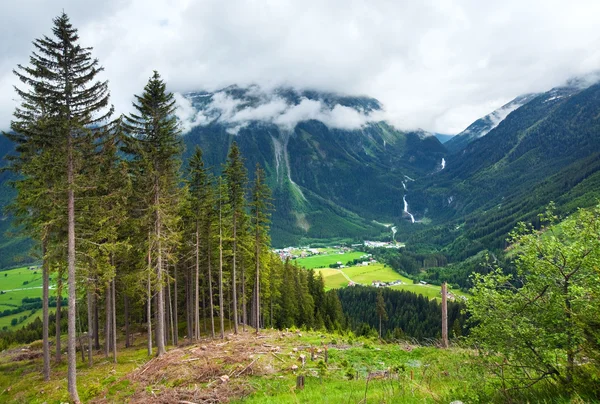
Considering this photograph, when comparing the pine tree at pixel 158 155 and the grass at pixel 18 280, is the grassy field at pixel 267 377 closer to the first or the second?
the pine tree at pixel 158 155

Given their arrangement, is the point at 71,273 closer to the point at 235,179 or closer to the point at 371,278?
the point at 235,179

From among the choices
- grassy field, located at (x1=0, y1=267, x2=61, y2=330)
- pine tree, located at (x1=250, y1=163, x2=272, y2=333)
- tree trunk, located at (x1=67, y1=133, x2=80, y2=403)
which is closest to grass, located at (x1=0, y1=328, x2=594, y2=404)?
tree trunk, located at (x1=67, y1=133, x2=80, y2=403)

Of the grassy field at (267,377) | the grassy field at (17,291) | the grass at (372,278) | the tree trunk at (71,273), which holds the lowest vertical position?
the grass at (372,278)

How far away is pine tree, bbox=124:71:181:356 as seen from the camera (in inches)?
933

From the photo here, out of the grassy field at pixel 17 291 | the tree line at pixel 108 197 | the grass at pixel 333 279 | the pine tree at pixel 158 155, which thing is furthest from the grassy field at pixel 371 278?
the grassy field at pixel 17 291

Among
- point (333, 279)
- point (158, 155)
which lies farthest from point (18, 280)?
point (158, 155)

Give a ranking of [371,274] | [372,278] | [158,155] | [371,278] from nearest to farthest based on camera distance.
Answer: [158,155], [371,278], [372,278], [371,274]

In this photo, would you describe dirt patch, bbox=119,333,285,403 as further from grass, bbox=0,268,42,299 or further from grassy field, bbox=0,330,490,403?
grass, bbox=0,268,42,299

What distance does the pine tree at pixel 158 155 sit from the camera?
933 inches

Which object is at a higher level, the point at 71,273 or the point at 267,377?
the point at 71,273

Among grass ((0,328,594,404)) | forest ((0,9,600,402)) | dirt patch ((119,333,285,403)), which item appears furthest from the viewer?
dirt patch ((119,333,285,403))

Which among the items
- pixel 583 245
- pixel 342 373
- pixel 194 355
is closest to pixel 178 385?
pixel 194 355

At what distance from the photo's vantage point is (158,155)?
2420 centimetres

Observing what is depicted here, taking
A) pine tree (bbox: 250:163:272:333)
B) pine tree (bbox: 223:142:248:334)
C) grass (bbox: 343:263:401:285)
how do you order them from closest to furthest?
pine tree (bbox: 223:142:248:334)
pine tree (bbox: 250:163:272:333)
grass (bbox: 343:263:401:285)
